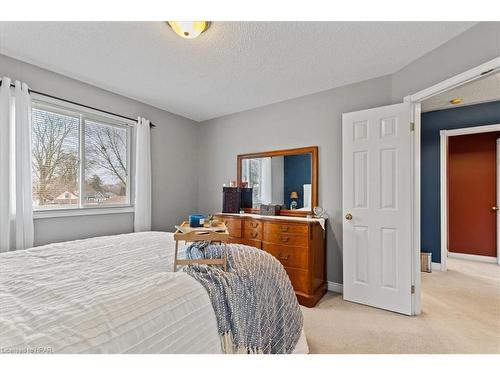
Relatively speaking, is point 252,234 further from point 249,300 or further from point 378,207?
point 249,300

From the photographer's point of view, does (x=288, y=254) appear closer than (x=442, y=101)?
Yes

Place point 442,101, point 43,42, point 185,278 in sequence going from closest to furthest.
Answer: point 185,278, point 43,42, point 442,101

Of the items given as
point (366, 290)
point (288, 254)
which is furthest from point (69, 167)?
point (366, 290)

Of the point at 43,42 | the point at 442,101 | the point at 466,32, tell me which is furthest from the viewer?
the point at 442,101

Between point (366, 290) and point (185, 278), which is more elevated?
point (185, 278)

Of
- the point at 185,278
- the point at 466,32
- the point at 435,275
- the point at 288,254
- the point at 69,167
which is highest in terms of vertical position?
the point at 466,32

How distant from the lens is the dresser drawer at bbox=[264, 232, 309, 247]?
2.53 metres

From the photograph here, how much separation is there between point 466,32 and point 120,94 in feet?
11.4

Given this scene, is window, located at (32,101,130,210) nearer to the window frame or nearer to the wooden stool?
the window frame

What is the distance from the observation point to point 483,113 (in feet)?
11.2

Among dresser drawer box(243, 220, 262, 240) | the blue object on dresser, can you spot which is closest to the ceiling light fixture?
the blue object on dresser

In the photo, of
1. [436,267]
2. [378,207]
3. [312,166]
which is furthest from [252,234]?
[436,267]

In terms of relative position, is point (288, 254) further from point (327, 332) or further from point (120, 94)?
point (120, 94)
